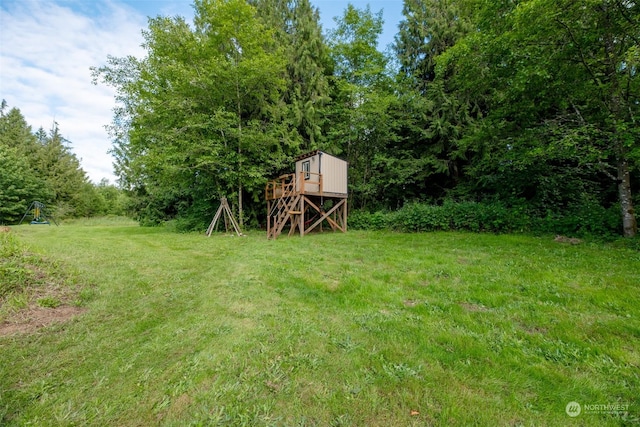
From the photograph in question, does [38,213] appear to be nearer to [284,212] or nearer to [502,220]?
[284,212]

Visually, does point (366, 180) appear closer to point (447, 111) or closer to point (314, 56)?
point (447, 111)

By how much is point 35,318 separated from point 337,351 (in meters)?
3.52

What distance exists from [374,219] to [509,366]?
10.4 m

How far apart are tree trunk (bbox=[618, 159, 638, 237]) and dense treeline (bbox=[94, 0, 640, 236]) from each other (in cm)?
4

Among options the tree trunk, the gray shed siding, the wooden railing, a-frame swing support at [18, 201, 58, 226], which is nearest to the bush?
the tree trunk

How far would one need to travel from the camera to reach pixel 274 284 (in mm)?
4320

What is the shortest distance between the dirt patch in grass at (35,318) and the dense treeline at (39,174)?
22.5 metres

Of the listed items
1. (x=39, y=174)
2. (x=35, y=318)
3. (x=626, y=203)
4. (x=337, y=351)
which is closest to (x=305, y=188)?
(x=35, y=318)

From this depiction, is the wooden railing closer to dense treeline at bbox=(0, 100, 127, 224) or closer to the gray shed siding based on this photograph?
the gray shed siding

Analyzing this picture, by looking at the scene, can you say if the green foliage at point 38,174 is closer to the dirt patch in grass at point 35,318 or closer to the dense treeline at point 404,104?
the dense treeline at point 404,104

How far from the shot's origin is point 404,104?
14086 mm

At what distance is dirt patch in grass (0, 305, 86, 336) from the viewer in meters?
2.65

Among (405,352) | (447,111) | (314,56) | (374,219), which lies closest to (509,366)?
(405,352)

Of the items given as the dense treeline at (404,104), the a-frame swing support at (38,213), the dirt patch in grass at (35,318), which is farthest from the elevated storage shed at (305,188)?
the a-frame swing support at (38,213)
